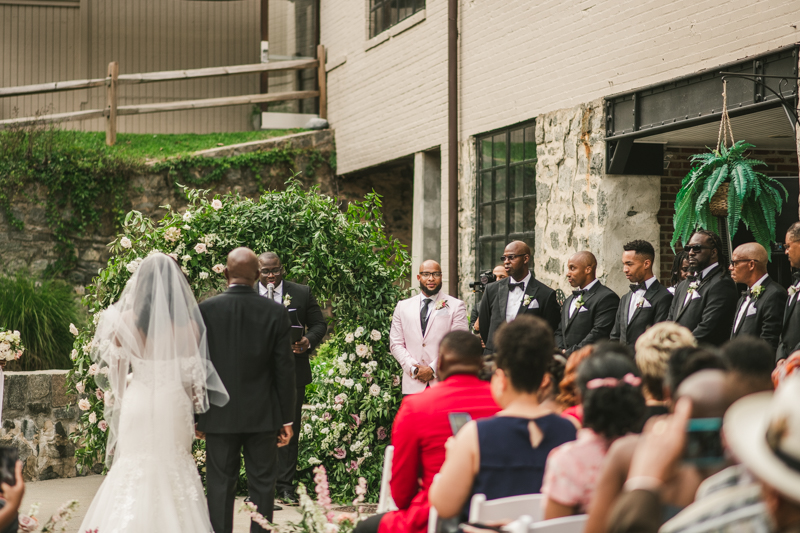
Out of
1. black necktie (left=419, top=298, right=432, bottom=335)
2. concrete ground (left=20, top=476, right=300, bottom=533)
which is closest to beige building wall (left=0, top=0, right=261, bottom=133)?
concrete ground (left=20, top=476, right=300, bottom=533)

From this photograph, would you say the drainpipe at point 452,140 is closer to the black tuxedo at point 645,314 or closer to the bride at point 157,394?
the black tuxedo at point 645,314

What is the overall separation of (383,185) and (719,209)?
8.79 m

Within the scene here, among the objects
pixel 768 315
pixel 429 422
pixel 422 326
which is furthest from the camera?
pixel 422 326

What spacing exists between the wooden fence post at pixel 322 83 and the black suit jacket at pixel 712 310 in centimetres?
987

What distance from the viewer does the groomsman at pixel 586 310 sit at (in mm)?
7105

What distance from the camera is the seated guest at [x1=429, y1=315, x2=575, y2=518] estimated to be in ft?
10.2

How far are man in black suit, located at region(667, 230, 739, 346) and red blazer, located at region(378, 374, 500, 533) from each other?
3012mm

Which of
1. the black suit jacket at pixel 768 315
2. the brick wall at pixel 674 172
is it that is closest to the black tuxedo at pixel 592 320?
the black suit jacket at pixel 768 315

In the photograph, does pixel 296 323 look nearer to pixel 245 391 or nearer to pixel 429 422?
pixel 245 391

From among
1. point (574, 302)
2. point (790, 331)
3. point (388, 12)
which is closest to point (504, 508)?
point (790, 331)

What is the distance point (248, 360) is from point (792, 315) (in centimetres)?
340

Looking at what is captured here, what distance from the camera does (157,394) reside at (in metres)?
5.20

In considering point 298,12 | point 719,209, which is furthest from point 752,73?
point 298,12

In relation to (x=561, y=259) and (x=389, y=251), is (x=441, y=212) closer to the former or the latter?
(x=561, y=259)
